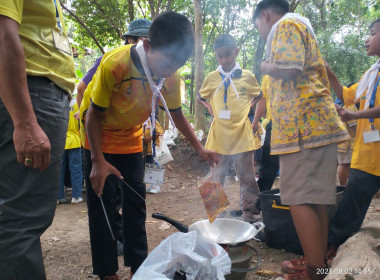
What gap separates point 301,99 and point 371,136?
0.95 metres

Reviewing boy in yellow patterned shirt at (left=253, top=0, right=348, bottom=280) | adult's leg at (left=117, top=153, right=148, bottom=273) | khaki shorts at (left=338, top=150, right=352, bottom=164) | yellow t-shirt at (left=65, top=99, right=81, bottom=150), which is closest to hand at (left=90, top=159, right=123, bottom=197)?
adult's leg at (left=117, top=153, right=148, bottom=273)

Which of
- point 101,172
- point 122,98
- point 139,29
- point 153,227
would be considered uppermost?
point 139,29

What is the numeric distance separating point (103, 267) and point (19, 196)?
1.31m

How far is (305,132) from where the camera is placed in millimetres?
2061

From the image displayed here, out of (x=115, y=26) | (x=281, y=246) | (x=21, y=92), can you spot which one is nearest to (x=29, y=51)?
(x=21, y=92)

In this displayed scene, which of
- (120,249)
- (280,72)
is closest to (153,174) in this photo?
(120,249)

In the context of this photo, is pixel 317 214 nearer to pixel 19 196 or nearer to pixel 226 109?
pixel 19 196

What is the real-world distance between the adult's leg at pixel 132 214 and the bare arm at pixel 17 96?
1.18 metres

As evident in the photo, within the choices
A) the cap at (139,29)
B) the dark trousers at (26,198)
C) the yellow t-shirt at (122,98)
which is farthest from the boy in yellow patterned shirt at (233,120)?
the dark trousers at (26,198)

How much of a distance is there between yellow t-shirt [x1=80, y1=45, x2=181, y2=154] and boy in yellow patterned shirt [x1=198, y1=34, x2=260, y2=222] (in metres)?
1.66

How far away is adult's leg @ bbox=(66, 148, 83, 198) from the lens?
480cm

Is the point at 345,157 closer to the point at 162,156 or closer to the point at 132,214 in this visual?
the point at 162,156

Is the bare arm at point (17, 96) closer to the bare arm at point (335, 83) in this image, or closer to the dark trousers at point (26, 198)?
the dark trousers at point (26, 198)

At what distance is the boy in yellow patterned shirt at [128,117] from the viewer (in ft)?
6.07
